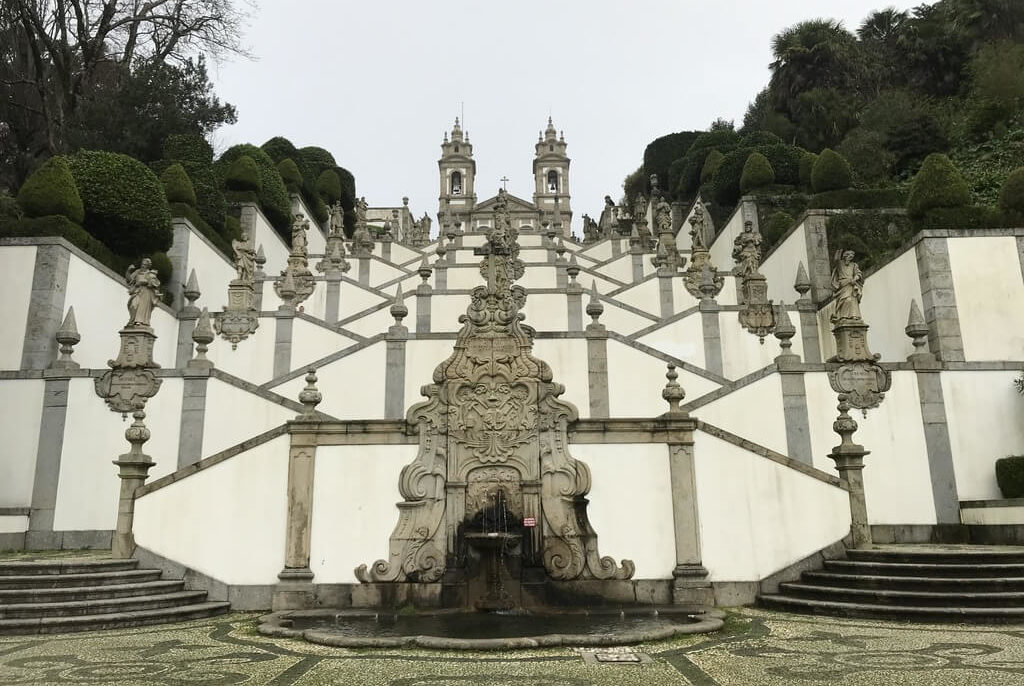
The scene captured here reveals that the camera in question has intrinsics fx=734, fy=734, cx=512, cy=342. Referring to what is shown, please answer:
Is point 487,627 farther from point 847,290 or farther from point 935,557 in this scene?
point 847,290

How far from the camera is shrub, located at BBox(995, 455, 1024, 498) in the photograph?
14352 millimetres

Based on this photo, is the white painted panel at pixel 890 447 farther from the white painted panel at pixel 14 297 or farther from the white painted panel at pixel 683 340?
the white painted panel at pixel 14 297

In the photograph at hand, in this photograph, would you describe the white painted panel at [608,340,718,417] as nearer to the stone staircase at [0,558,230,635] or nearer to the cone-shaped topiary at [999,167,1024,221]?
the cone-shaped topiary at [999,167,1024,221]

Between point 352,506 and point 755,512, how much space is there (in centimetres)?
548

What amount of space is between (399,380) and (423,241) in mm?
28628

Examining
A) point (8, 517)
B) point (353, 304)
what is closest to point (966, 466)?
point (353, 304)

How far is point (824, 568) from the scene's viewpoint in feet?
32.3

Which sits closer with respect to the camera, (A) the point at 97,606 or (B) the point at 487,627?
(B) the point at 487,627

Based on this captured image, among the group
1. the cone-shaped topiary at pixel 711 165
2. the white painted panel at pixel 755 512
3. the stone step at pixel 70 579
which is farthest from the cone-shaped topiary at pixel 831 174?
the stone step at pixel 70 579

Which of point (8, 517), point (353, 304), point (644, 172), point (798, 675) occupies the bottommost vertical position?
point (798, 675)

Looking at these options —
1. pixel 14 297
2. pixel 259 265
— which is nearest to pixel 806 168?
pixel 259 265

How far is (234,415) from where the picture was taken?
15.7 meters

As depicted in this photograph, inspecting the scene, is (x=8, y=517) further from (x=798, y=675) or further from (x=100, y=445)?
(x=798, y=675)

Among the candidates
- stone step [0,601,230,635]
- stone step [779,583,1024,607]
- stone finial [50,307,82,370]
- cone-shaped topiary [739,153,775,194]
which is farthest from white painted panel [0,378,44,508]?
cone-shaped topiary [739,153,775,194]
